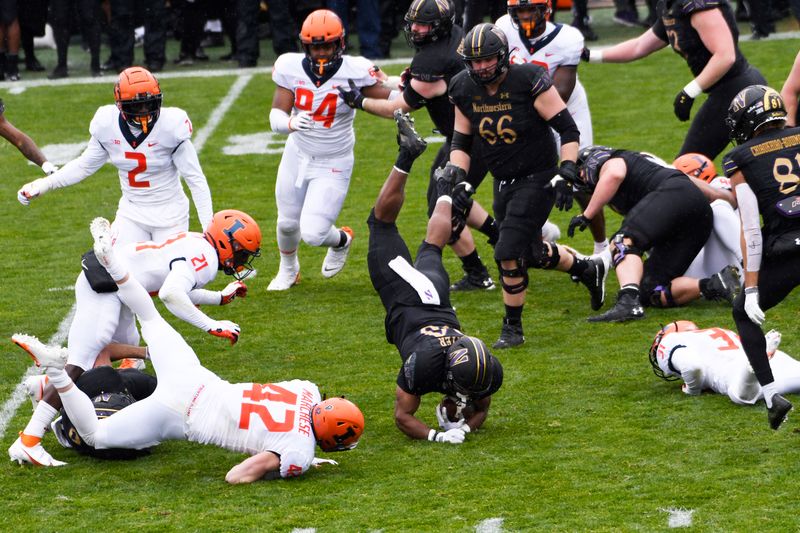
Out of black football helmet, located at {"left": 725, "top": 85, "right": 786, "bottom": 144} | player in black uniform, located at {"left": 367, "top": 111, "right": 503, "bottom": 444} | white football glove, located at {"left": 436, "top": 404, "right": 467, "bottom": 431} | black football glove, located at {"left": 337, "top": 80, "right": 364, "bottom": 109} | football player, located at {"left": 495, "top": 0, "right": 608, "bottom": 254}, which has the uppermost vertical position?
black football helmet, located at {"left": 725, "top": 85, "right": 786, "bottom": 144}

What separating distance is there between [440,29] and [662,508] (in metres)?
4.11

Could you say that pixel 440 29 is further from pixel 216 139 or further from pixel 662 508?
pixel 216 139

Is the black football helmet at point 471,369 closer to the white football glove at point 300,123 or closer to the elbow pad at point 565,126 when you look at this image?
the elbow pad at point 565,126

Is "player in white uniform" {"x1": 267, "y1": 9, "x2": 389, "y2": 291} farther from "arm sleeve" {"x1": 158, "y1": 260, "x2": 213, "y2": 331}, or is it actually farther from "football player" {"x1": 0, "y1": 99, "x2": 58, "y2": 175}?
"arm sleeve" {"x1": 158, "y1": 260, "x2": 213, "y2": 331}

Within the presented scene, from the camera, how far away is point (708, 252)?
8.45m

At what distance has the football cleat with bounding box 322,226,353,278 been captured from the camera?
9424mm

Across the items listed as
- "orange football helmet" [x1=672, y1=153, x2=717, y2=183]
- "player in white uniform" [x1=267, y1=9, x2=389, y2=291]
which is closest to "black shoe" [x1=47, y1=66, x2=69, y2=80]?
"player in white uniform" [x1=267, y1=9, x2=389, y2=291]

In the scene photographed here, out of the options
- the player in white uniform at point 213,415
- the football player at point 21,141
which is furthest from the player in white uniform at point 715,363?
the football player at point 21,141

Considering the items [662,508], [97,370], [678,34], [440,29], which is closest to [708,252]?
[678,34]

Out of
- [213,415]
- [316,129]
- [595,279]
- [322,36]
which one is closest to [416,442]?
[213,415]

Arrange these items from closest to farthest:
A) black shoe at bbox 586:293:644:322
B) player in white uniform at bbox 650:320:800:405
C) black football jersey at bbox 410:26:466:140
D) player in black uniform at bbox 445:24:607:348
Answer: player in white uniform at bbox 650:320:800:405
player in black uniform at bbox 445:24:607:348
black shoe at bbox 586:293:644:322
black football jersey at bbox 410:26:466:140

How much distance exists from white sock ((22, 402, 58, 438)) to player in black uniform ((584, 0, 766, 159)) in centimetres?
457

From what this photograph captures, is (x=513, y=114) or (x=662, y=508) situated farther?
(x=513, y=114)

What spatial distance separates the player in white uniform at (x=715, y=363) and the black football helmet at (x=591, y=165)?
1768 millimetres
